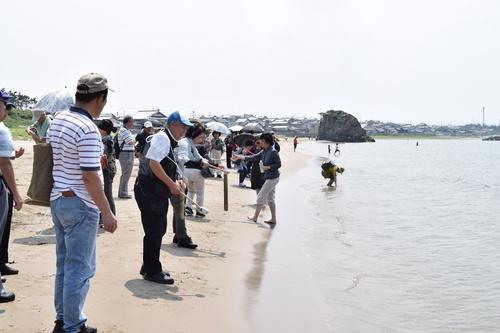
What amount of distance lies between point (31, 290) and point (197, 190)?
4863 millimetres

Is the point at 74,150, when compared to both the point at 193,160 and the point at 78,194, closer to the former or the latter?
the point at 78,194

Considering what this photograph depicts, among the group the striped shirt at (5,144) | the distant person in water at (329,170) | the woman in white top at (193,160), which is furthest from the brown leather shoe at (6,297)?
the distant person in water at (329,170)

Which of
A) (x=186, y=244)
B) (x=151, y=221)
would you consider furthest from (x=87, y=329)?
(x=186, y=244)

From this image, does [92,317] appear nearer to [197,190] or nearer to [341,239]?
[197,190]

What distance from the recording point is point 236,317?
4.82 meters

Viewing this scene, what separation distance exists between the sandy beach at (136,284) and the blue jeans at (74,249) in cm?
48

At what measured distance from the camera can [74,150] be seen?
3.29 metres

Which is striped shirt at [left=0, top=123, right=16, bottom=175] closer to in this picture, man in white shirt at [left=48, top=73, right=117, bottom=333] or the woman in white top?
man in white shirt at [left=48, top=73, right=117, bottom=333]

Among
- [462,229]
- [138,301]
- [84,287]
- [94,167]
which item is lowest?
[462,229]

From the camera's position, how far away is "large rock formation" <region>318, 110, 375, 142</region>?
12281 cm

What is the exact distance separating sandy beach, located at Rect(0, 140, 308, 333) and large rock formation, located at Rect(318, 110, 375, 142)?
117 metres

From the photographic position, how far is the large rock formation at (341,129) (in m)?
123

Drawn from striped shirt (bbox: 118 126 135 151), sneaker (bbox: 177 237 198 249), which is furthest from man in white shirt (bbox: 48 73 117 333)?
striped shirt (bbox: 118 126 135 151)

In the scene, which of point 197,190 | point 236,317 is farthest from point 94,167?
point 197,190
